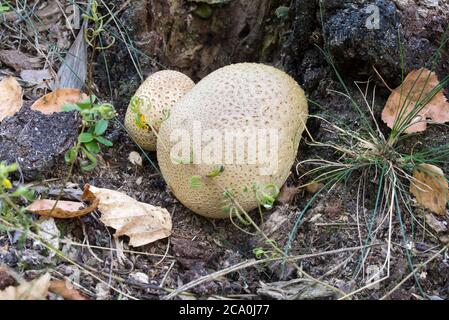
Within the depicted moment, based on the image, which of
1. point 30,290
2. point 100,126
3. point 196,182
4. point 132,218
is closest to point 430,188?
point 196,182

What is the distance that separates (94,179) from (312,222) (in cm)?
93

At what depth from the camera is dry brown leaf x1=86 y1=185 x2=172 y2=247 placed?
228cm

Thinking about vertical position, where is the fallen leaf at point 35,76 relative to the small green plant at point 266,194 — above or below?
above

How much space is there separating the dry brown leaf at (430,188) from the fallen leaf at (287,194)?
18.4 inches

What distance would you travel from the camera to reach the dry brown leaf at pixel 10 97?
8.50ft

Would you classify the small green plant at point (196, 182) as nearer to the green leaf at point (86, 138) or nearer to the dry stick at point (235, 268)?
the dry stick at point (235, 268)

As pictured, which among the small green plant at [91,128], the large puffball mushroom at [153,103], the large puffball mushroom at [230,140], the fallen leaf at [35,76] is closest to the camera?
the small green plant at [91,128]

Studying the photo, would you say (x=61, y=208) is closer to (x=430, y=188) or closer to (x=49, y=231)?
(x=49, y=231)

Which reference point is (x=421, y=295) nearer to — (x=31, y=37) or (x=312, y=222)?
(x=312, y=222)

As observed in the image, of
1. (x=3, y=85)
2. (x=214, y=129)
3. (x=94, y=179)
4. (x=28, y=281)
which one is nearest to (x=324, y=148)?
(x=214, y=129)

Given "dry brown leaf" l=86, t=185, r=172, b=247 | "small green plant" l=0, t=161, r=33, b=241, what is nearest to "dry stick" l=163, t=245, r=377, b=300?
"dry brown leaf" l=86, t=185, r=172, b=247

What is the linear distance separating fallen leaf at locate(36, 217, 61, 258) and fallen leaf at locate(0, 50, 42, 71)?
3.18 ft

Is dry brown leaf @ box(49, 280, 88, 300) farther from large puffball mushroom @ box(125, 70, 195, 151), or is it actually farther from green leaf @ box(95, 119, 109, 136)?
large puffball mushroom @ box(125, 70, 195, 151)

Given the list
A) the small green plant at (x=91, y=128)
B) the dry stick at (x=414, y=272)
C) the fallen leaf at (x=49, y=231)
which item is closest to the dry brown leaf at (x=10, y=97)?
the small green plant at (x=91, y=128)
